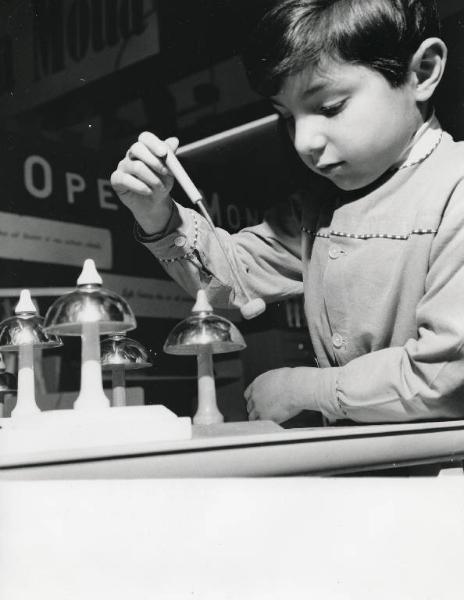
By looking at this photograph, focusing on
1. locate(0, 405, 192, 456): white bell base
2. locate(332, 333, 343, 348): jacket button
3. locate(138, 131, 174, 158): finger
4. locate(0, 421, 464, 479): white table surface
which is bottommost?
locate(0, 421, 464, 479): white table surface

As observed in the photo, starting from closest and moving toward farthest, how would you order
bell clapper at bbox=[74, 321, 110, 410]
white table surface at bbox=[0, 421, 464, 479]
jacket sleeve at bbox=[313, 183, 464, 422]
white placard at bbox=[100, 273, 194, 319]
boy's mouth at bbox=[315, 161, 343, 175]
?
white table surface at bbox=[0, 421, 464, 479] < bell clapper at bbox=[74, 321, 110, 410] < jacket sleeve at bbox=[313, 183, 464, 422] < boy's mouth at bbox=[315, 161, 343, 175] < white placard at bbox=[100, 273, 194, 319]

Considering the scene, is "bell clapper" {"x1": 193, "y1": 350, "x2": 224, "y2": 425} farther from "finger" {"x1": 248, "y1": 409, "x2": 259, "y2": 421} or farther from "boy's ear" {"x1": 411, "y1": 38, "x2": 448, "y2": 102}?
"boy's ear" {"x1": 411, "y1": 38, "x2": 448, "y2": 102}

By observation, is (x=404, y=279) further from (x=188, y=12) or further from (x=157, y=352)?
(x=188, y=12)

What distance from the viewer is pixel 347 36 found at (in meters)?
0.73

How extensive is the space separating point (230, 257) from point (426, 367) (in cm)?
28

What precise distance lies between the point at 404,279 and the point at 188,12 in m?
0.46

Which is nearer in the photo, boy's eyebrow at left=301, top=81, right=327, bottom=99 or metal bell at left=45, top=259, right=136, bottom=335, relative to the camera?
metal bell at left=45, top=259, right=136, bottom=335

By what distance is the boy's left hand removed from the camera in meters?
0.76

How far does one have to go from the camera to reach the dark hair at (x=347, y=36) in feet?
2.40

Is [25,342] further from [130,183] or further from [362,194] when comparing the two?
Result: [362,194]

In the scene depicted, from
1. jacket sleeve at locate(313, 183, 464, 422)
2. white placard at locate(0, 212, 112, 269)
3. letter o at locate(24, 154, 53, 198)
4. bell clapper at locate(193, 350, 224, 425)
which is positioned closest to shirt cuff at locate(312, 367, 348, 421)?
jacket sleeve at locate(313, 183, 464, 422)

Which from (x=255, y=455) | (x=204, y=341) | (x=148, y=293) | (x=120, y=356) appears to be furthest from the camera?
(x=148, y=293)

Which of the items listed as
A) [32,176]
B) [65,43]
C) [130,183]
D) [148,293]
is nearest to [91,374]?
[130,183]

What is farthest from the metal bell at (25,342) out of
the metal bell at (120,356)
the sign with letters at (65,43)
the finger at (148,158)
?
the sign with letters at (65,43)
